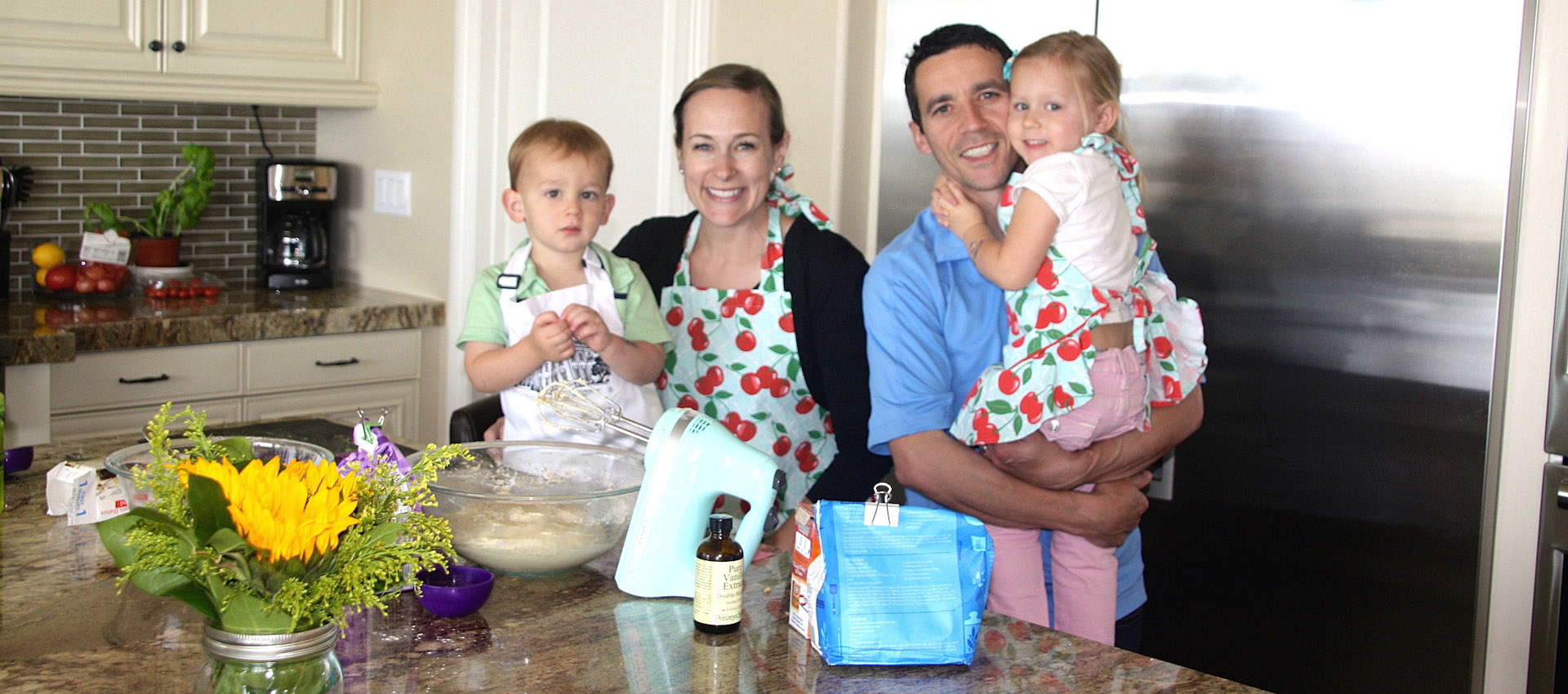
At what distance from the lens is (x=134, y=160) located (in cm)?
357

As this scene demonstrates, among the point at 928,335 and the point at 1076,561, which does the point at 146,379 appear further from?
the point at 1076,561

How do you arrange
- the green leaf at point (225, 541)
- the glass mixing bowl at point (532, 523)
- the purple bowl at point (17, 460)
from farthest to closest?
the purple bowl at point (17, 460), the glass mixing bowl at point (532, 523), the green leaf at point (225, 541)

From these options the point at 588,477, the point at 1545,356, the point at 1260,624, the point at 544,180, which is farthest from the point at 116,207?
the point at 1545,356

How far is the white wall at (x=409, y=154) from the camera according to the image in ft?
11.0

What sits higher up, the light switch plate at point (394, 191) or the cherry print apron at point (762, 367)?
the light switch plate at point (394, 191)

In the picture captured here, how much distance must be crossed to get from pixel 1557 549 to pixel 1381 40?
89cm

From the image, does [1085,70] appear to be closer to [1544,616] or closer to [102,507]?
[1544,616]

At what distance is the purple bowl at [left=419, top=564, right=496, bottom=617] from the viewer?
130 centimetres

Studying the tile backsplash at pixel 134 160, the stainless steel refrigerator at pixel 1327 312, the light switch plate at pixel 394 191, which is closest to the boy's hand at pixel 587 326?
the stainless steel refrigerator at pixel 1327 312

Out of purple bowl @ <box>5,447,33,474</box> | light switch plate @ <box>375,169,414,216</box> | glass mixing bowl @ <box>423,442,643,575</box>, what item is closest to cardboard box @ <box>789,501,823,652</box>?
glass mixing bowl @ <box>423,442,643,575</box>

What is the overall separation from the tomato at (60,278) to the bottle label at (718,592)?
251 cm

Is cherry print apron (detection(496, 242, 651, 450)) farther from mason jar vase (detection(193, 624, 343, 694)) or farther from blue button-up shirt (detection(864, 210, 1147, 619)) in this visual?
mason jar vase (detection(193, 624, 343, 694))

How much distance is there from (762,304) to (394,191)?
1860 mm

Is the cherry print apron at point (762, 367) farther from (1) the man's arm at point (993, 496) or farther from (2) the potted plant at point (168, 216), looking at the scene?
(2) the potted plant at point (168, 216)
